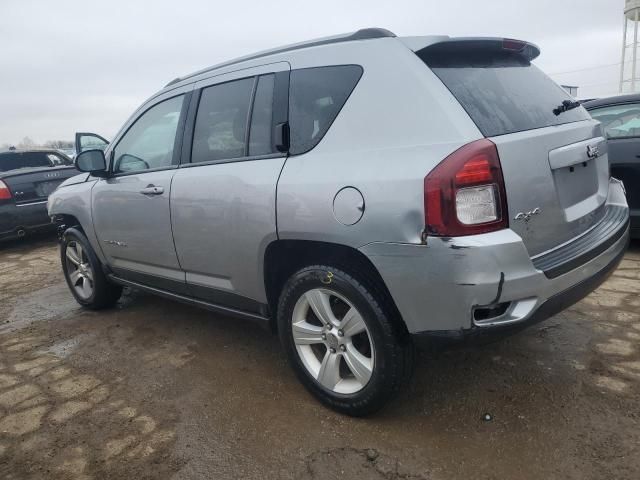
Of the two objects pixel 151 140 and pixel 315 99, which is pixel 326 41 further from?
pixel 151 140

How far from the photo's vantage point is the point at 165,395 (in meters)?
2.88

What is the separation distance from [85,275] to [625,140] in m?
5.08

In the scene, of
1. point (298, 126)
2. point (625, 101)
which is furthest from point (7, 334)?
point (625, 101)

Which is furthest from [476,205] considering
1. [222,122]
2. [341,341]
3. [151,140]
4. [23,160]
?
[23,160]

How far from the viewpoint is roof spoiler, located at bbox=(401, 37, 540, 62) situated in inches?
88.4

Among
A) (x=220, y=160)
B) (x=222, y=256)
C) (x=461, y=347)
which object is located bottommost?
(x=461, y=347)

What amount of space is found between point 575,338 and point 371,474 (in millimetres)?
1793

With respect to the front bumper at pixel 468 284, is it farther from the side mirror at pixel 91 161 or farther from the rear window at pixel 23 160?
the rear window at pixel 23 160

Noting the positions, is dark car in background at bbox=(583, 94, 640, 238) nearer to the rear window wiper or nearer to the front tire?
the rear window wiper

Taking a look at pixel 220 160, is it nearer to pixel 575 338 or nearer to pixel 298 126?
pixel 298 126

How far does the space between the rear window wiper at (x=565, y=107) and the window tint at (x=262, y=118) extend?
147cm

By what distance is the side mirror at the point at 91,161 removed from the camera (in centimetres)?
366

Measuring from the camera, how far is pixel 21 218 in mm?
6898

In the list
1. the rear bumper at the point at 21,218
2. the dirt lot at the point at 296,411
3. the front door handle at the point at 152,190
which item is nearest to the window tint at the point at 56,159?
the rear bumper at the point at 21,218
